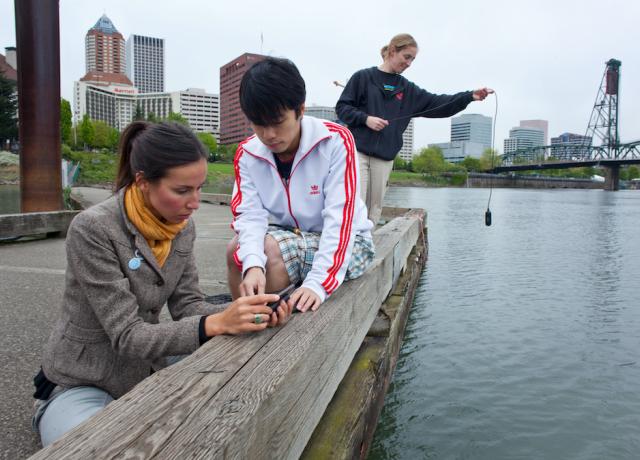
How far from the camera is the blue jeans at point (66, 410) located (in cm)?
167

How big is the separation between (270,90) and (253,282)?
823mm

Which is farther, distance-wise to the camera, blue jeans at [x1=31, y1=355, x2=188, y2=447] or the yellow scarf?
the yellow scarf

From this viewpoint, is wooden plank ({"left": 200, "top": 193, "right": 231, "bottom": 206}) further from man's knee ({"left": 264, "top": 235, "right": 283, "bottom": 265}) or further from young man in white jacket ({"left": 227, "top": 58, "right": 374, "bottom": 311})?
man's knee ({"left": 264, "top": 235, "right": 283, "bottom": 265})

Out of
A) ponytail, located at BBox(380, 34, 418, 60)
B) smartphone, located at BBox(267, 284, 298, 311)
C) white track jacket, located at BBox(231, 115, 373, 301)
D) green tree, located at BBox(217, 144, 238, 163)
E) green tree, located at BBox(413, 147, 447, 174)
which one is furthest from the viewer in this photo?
green tree, located at BBox(413, 147, 447, 174)

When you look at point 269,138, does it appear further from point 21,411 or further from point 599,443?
point 599,443

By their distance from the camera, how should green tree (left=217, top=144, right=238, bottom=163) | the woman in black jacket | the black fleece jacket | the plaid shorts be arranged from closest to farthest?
the plaid shorts → the woman in black jacket → the black fleece jacket → green tree (left=217, top=144, right=238, bottom=163)

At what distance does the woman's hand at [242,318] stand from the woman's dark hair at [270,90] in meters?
0.83

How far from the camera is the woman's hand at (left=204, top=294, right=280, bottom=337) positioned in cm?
176

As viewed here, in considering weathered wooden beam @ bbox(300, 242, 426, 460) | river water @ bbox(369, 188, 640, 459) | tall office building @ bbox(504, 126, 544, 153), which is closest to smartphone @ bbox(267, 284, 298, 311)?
weathered wooden beam @ bbox(300, 242, 426, 460)

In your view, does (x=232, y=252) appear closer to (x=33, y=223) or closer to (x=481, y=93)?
(x=481, y=93)

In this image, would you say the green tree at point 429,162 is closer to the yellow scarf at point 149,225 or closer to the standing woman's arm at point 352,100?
the standing woman's arm at point 352,100

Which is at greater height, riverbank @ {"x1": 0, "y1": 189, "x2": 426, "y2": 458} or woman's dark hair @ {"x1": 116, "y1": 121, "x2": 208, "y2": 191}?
woman's dark hair @ {"x1": 116, "y1": 121, "x2": 208, "y2": 191}

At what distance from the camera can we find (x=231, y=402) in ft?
4.27

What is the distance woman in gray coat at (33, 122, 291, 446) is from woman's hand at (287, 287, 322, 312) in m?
0.19
